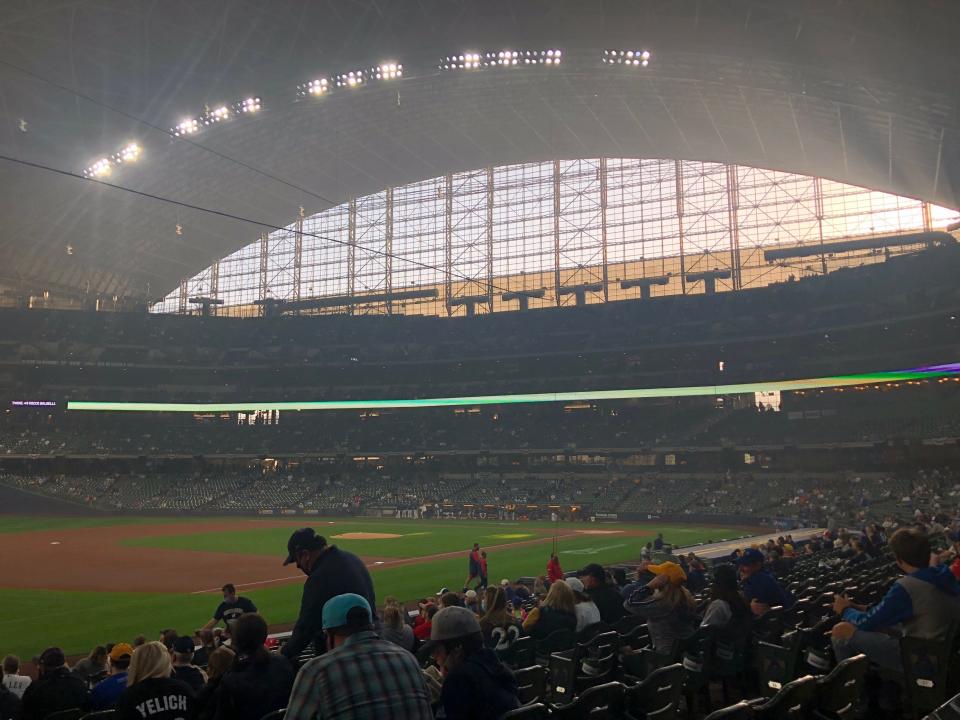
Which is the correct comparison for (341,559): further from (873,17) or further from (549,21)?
(549,21)

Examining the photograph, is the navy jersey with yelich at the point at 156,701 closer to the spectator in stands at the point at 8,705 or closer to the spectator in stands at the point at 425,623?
the spectator in stands at the point at 8,705

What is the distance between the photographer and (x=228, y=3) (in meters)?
40.2

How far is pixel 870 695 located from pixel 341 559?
14.8 ft

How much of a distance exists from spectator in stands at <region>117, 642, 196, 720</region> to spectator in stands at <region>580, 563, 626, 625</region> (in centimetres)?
526

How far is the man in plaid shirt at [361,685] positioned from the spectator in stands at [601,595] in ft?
18.6

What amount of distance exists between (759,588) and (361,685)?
19.8 ft

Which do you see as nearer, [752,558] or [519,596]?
[752,558]

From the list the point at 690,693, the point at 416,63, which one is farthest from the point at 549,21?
the point at 690,693

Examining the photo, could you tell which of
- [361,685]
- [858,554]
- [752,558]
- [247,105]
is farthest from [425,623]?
[247,105]

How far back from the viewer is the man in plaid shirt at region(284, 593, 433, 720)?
330cm

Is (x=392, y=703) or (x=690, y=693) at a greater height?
(x=392, y=703)

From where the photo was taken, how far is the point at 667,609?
23.2 feet

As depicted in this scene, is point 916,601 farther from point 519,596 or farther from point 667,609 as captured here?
point 519,596

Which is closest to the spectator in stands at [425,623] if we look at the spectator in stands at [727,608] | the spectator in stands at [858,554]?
the spectator in stands at [727,608]
